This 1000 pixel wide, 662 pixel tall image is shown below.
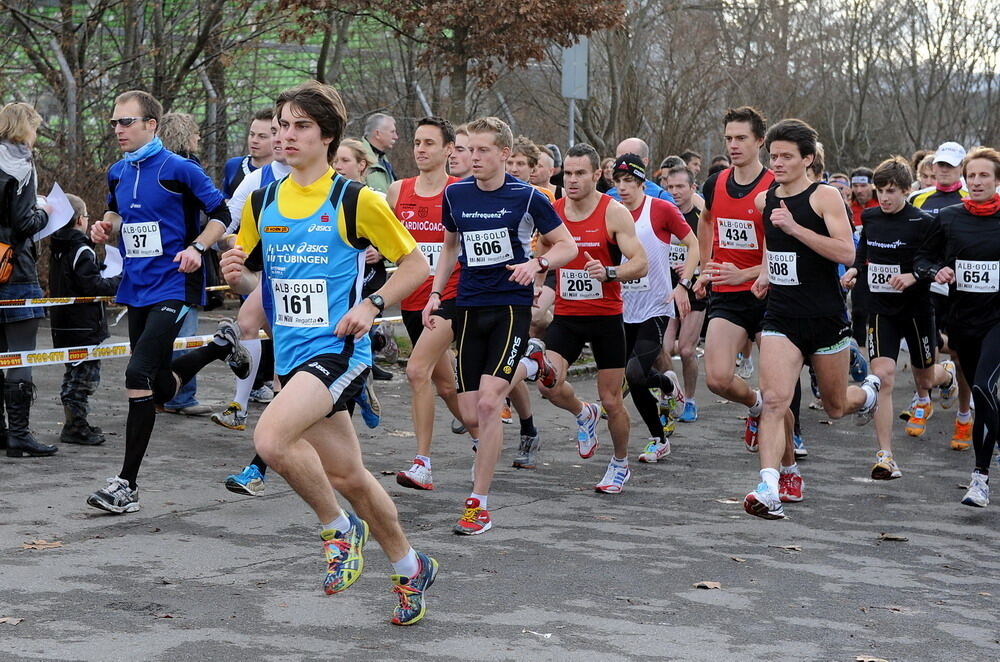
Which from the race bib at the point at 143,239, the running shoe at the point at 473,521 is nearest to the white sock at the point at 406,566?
the running shoe at the point at 473,521

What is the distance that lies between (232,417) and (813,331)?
13.8 ft

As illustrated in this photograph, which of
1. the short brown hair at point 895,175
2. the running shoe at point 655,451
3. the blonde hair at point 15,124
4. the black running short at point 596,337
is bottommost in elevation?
the running shoe at point 655,451

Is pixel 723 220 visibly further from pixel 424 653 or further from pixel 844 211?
pixel 424 653

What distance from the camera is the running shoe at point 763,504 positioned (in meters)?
6.79

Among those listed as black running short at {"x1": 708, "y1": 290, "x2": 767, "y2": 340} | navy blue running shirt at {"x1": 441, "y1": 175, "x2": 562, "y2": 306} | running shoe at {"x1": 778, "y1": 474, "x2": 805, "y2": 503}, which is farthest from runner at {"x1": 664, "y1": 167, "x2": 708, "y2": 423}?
navy blue running shirt at {"x1": 441, "y1": 175, "x2": 562, "y2": 306}

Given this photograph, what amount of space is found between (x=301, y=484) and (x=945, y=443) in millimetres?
6892

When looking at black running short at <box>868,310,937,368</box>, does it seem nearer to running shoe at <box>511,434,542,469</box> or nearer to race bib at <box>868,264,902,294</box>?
race bib at <box>868,264,902,294</box>

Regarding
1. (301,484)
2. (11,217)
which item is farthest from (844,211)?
(11,217)

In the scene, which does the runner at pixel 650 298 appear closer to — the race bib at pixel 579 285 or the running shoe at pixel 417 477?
the race bib at pixel 579 285

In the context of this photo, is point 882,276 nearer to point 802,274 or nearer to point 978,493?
point 978,493

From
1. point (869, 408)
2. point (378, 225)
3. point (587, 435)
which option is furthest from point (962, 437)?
point (378, 225)

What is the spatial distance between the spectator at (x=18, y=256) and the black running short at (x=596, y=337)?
3.27 meters

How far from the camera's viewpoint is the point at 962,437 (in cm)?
1021

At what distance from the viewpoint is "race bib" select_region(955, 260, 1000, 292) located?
852 centimetres
